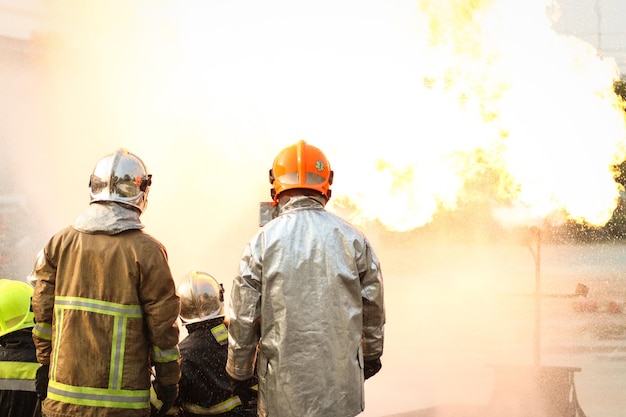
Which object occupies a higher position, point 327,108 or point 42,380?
point 327,108

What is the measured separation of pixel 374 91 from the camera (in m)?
7.76

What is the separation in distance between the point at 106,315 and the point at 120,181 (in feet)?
2.05

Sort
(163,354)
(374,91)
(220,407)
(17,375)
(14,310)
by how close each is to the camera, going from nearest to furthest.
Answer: (163,354), (220,407), (17,375), (14,310), (374,91)

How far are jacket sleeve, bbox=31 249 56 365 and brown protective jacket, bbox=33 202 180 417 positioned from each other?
6 cm

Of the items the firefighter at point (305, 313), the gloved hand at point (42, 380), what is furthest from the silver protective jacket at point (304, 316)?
the gloved hand at point (42, 380)

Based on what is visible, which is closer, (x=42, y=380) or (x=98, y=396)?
(x=98, y=396)

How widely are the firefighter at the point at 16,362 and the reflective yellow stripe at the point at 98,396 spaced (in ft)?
2.43

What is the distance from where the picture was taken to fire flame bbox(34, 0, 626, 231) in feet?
24.6

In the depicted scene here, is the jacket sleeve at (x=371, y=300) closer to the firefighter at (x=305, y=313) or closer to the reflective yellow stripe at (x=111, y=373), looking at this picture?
the firefighter at (x=305, y=313)

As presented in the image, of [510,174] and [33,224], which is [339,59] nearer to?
[510,174]

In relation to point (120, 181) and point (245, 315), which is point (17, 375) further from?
point (245, 315)

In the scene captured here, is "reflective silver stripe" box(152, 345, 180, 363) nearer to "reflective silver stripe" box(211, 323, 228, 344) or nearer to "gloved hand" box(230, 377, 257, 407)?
"gloved hand" box(230, 377, 257, 407)

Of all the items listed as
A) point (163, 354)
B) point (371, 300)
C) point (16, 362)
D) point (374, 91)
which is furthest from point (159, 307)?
point (374, 91)

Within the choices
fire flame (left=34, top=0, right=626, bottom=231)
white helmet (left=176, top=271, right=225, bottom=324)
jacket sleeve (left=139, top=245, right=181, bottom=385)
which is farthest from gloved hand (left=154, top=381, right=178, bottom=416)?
fire flame (left=34, top=0, right=626, bottom=231)
